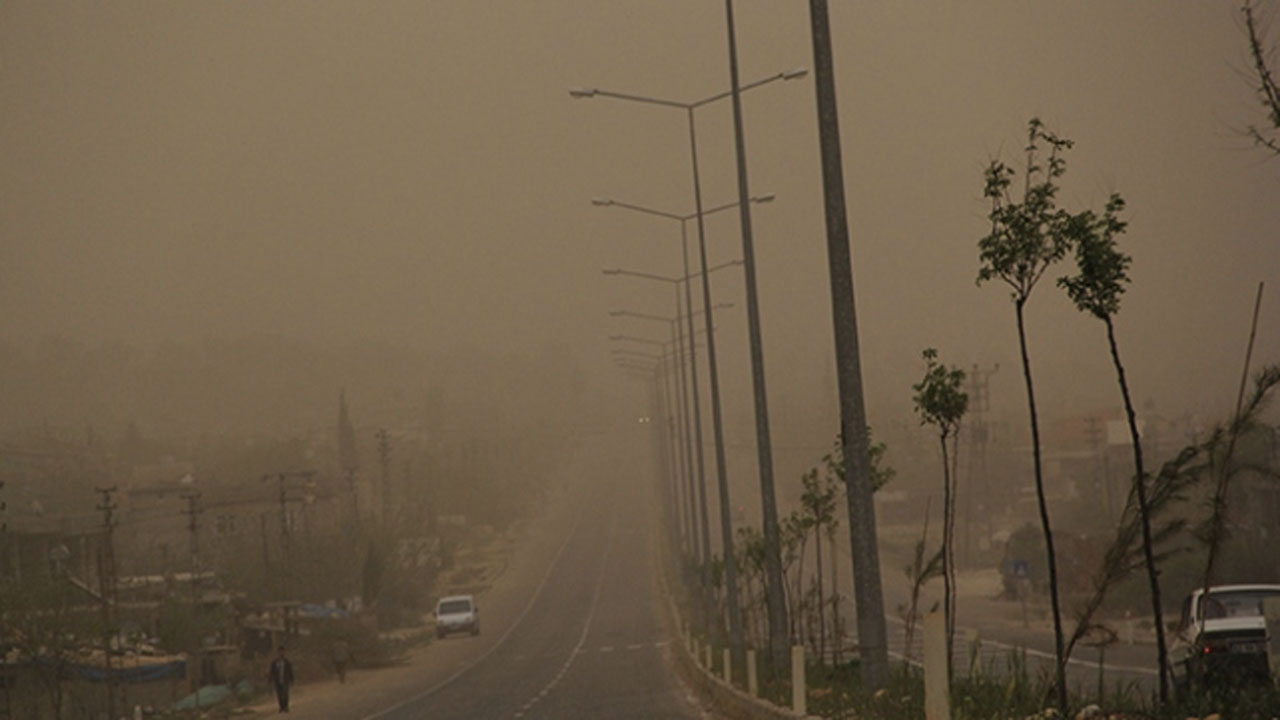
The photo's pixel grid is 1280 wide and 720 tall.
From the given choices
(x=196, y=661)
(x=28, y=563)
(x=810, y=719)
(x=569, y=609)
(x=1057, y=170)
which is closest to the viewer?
(x=1057, y=170)

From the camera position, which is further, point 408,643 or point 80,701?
point 408,643

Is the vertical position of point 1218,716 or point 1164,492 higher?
point 1164,492

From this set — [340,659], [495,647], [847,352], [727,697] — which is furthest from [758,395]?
[495,647]

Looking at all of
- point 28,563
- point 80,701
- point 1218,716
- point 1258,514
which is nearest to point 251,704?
point 80,701

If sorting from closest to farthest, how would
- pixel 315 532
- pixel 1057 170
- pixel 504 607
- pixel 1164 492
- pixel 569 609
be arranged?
1. pixel 1164 492
2. pixel 1057 170
3. pixel 569 609
4. pixel 504 607
5. pixel 315 532

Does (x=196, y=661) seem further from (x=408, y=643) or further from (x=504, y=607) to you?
(x=504, y=607)

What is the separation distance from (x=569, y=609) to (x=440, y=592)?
117ft

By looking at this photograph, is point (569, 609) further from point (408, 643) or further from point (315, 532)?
point (315, 532)

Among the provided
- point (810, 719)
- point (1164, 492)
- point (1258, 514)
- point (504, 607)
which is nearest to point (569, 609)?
point (504, 607)

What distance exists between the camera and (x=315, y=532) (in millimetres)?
154250

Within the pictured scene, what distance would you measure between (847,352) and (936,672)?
25.4 ft

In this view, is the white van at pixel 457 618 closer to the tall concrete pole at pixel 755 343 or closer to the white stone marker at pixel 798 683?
the tall concrete pole at pixel 755 343

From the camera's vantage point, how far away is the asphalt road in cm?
5100

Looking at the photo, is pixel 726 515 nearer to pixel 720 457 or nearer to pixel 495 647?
pixel 720 457
